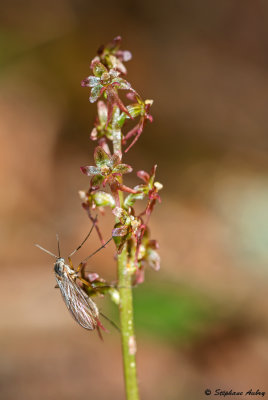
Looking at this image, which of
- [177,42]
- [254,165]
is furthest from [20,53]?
[254,165]

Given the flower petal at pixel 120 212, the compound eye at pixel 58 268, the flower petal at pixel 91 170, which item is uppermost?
the flower petal at pixel 91 170

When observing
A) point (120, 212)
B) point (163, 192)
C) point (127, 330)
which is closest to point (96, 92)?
point (120, 212)

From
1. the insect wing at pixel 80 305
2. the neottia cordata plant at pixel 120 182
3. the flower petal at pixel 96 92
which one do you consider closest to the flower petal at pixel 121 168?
the neottia cordata plant at pixel 120 182

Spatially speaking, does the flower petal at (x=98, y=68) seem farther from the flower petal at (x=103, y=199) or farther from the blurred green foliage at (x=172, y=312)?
the blurred green foliage at (x=172, y=312)

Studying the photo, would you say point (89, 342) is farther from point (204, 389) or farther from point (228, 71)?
point (228, 71)

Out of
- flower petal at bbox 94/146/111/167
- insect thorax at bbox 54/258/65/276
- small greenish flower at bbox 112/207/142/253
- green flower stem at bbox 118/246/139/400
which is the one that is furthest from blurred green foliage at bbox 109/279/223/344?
flower petal at bbox 94/146/111/167

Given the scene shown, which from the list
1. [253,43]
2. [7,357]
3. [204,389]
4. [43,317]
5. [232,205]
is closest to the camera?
[204,389]
